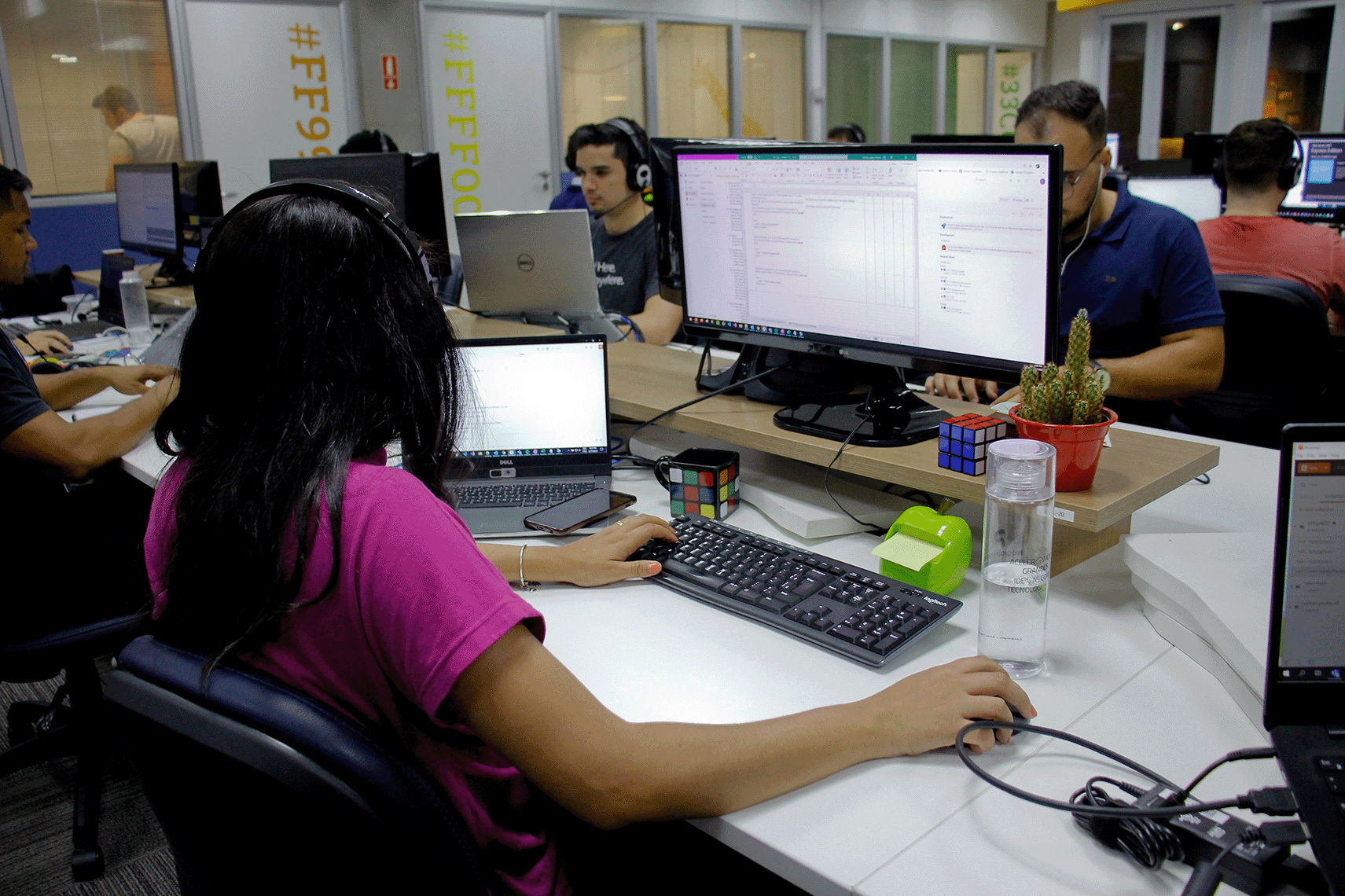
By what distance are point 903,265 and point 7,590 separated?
162 centimetres

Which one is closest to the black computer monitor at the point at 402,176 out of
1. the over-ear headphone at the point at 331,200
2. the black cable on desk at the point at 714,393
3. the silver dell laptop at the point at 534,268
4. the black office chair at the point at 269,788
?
the silver dell laptop at the point at 534,268

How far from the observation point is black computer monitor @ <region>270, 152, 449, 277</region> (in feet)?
8.43

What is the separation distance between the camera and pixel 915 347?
1.37 meters

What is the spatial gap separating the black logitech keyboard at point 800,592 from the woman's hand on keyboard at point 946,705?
0.10 meters

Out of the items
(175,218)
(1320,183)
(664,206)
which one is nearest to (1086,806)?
(664,206)

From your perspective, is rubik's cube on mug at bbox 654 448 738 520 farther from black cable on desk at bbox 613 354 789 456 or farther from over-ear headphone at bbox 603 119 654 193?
over-ear headphone at bbox 603 119 654 193

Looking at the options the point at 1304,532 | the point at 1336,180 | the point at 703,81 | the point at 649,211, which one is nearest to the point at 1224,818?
the point at 1304,532

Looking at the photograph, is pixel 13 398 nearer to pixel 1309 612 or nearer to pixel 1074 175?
pixel 1309 612

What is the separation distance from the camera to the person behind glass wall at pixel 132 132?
5238 mm

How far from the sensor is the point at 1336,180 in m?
4.32

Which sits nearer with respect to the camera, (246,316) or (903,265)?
(246,316)

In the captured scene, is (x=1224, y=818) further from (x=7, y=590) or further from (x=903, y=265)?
(x=7, y=590)

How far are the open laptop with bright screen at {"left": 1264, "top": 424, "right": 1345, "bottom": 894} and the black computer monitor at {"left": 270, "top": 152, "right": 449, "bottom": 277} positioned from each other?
6.53 ft

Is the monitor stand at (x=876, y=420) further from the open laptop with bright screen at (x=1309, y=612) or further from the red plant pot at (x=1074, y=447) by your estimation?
the open laptop with bright screen at (x=1309, y=612)
